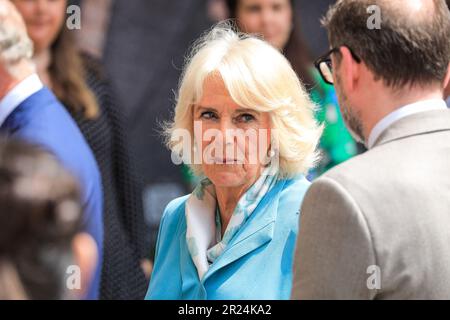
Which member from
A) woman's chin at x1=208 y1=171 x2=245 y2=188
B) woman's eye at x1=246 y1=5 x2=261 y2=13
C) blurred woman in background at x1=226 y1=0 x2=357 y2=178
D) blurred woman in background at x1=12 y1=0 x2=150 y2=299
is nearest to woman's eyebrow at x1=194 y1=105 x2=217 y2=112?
woman's chin at x1=208 y1=171 x2=245 y2=188

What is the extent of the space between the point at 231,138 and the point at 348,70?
70 centimetres

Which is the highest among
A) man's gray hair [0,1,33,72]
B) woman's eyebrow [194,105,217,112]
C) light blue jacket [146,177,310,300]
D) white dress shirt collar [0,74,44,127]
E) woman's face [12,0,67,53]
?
woman's face [12,0,67,53]

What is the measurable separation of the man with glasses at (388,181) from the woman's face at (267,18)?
7.86 ft

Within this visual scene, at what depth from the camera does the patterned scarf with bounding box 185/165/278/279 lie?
3.16m

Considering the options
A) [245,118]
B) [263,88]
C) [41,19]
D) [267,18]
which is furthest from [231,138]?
[267,18]

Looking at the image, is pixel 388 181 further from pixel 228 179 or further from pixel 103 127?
pixel 103 127

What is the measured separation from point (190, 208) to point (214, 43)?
0.57 meters

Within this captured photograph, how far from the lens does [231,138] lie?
326 cm

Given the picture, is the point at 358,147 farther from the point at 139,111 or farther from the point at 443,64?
the point at 443,64

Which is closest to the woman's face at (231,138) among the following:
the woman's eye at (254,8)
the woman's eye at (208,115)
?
the woman's eye at (208,115)

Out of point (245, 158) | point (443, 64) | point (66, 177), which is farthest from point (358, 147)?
point (66, 177)

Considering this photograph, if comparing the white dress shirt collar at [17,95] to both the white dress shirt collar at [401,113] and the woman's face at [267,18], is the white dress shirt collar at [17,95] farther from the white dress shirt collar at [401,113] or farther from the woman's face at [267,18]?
the woman's face at [267,18]

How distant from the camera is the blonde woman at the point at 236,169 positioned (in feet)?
10.2

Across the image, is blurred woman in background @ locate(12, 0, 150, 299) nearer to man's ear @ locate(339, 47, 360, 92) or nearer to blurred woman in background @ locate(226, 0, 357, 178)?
blurred woman in background @ locate(226, 0, 357, 178)
